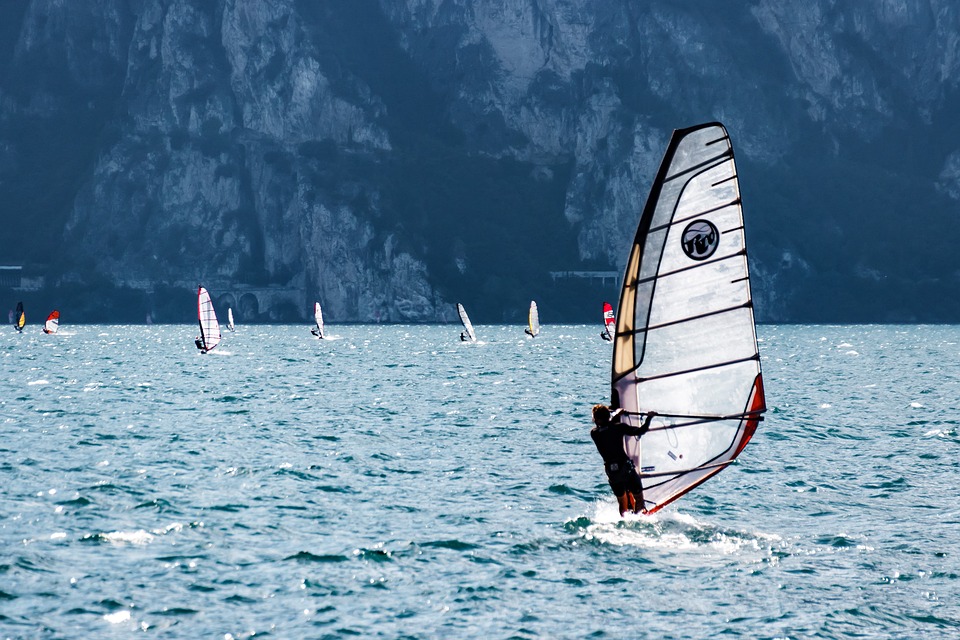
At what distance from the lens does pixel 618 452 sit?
1891 cm

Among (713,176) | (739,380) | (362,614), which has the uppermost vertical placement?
(713,176)

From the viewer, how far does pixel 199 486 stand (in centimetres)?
2659

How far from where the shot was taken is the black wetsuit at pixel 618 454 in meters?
18.5

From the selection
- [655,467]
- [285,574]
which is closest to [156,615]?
[285,574]

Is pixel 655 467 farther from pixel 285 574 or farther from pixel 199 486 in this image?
pixel 199 486

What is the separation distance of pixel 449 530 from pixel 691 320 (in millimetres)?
6325

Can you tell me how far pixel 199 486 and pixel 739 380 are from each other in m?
13.2

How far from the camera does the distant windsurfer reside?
1852 cm

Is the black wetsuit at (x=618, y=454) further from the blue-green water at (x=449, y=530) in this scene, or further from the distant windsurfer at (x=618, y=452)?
the blue-green water at (x=449, y=530)

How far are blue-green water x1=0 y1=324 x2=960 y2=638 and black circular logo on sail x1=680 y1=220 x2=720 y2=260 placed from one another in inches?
190

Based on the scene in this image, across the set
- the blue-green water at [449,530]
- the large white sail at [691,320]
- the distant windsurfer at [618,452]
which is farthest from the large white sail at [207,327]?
the large white sail at [691,320]

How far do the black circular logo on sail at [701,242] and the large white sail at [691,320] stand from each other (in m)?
0.01

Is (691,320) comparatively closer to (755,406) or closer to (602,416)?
(755,406)

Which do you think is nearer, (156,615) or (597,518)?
(156,615)
